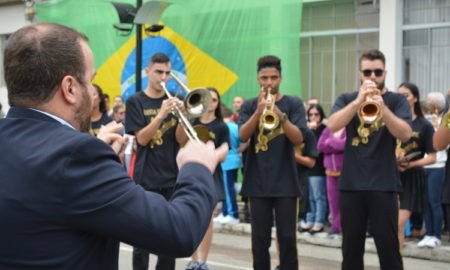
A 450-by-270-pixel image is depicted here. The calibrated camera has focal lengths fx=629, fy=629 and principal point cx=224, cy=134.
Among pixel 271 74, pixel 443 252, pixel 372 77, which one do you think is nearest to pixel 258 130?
pixel 271 74

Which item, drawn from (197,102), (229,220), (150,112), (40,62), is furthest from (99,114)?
(40,62)

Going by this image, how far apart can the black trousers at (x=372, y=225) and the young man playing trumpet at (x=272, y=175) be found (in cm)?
55

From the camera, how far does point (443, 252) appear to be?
7430 millimetres

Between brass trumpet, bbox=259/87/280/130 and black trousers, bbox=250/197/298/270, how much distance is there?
0.66 meters

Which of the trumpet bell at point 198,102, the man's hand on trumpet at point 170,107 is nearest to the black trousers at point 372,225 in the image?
the trumpet bell at point 198,102

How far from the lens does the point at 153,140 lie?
5.73 metres

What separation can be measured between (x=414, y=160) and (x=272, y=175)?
2451mm

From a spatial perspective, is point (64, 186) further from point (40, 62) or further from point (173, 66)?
point (173, 66)

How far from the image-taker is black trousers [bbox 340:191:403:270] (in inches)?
197

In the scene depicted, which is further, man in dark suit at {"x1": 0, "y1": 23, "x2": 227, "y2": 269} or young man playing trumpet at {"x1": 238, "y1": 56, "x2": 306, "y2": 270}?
young man playing trumpet at {"x1": 238, "y1": 56, "x2": 306, "y2": 270}

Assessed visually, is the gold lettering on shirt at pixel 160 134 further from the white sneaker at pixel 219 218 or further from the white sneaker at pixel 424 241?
the white sneaker at pixel 219 218

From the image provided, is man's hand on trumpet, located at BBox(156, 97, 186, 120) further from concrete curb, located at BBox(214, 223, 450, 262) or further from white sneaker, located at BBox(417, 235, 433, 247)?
white sneaker, located at BBox(417, 235, 433, 247)

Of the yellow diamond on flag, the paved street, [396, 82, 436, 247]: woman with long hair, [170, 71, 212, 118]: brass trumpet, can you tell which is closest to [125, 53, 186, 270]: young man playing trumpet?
[170, 71, 212, 118]: brass trumpet

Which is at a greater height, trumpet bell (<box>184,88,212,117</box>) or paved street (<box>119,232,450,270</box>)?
trumpet bell (<box>184,88,212,117</box>)
